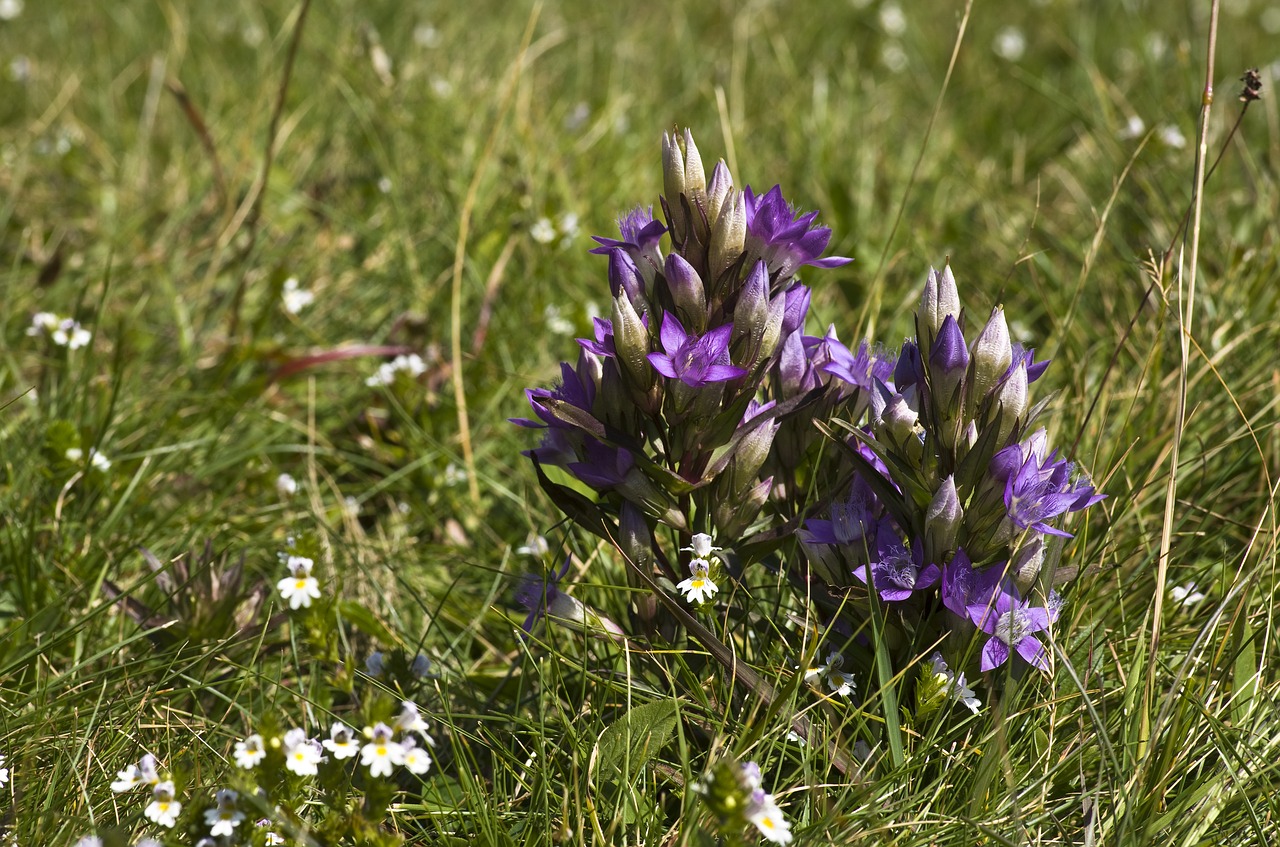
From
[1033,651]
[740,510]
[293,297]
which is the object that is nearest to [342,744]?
[740,510]

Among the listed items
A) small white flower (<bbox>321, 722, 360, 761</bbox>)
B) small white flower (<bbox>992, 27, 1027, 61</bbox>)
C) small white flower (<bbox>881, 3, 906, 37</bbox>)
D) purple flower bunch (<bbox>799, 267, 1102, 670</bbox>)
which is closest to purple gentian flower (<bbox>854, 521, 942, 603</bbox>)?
purple flower bunch (<bbox>799, 267, 1102, 670</bbox>)

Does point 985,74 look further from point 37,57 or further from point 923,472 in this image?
point 37,57

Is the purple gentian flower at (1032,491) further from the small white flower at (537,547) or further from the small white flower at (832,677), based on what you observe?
the small white flower at (537,547)

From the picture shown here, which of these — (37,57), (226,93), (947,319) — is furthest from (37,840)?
(37,57)

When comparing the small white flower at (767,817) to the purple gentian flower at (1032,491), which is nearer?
the small white flower at (767,817)

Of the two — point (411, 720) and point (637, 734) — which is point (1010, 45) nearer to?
point (637, 734)

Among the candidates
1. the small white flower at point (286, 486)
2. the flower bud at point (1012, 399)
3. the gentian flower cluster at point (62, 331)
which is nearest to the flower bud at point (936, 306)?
the flower bud at point (1012, 399)
